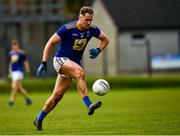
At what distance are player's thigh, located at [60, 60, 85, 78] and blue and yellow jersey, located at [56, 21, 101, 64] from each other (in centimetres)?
21

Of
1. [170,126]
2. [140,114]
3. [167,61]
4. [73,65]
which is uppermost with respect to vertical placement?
[73,65]

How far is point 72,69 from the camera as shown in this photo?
1634 centimetres

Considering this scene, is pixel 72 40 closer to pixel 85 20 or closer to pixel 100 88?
pixel 85 20

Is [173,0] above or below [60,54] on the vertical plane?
below

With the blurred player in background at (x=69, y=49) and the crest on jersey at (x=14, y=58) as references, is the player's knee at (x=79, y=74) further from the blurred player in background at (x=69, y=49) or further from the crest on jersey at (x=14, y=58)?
the crest on jersey at (x=14, y=58)

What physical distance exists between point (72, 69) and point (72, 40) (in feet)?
1.95

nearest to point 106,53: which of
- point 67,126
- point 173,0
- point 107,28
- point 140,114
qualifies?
point 107,28

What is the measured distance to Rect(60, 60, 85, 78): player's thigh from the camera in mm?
16312

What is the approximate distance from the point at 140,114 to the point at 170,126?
4.88 m

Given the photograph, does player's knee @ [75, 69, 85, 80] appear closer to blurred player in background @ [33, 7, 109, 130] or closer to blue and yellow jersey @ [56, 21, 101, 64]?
blurred player in background @ [33, 7, 109, 130]

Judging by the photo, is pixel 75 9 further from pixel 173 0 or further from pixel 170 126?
pixel 170 126

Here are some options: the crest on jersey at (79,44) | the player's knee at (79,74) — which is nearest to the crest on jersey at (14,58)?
the crest on jersey at (79,44)

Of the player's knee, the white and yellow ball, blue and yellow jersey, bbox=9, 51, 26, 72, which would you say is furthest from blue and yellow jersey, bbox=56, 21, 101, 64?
blue and yellow jersey, bbox=9, 51, 26, 72

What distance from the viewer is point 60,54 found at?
16625mm
